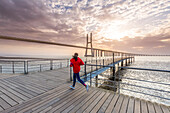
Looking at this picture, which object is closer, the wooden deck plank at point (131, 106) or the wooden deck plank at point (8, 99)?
the wooden deck plank at point (131, 106)

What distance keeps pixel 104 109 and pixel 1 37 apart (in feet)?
8.80

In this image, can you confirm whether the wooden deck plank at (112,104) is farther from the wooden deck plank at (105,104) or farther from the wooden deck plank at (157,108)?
the wooden deck plank at (157,108)

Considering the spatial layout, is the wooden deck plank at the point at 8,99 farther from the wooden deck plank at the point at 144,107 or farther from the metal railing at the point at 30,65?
the wooden deck plank at the point at 144,107

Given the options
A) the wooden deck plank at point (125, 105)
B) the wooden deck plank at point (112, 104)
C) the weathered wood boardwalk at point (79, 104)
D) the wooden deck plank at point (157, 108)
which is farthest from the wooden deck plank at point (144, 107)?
the wooden deck plank at point (112, 104)

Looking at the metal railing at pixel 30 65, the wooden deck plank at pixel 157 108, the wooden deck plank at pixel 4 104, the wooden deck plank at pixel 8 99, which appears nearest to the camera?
the wooden deck plank at pixel 157 108

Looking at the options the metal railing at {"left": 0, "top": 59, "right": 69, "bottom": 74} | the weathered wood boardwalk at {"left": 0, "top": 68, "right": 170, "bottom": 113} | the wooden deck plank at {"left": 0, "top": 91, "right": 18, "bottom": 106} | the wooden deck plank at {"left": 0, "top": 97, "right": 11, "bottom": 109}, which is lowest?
the wooden deck plank at {"left": 0, "top": 97, "right": 11, "bottom": 109}

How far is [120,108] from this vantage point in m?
2.22

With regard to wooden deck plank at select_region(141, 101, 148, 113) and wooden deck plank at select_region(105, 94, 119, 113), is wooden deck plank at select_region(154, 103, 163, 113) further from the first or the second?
wooden deck plank at select_region(105, 94, 119, 113)

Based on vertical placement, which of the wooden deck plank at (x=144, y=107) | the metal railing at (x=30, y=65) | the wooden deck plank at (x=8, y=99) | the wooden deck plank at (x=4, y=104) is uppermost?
the metal railing at (x=30, y=65)

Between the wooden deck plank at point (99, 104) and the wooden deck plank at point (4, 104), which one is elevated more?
the wooden deck plank at point (99, 104)

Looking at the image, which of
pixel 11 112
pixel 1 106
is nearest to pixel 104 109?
pixel 11 112

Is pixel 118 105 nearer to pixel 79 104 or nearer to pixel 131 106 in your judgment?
pixel 131 106

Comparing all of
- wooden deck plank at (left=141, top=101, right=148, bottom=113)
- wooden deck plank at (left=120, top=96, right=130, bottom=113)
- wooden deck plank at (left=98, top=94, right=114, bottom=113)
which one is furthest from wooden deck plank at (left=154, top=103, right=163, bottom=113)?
wooden deck plank at (left=98, top=94, right=114, bottom=113)

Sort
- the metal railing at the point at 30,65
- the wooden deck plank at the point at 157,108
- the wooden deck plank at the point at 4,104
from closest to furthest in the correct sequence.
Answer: the wooden deck plank at the point at 157,108
the wooden deck plank at the point at 4,104
the metal railing at the point at 30,65
